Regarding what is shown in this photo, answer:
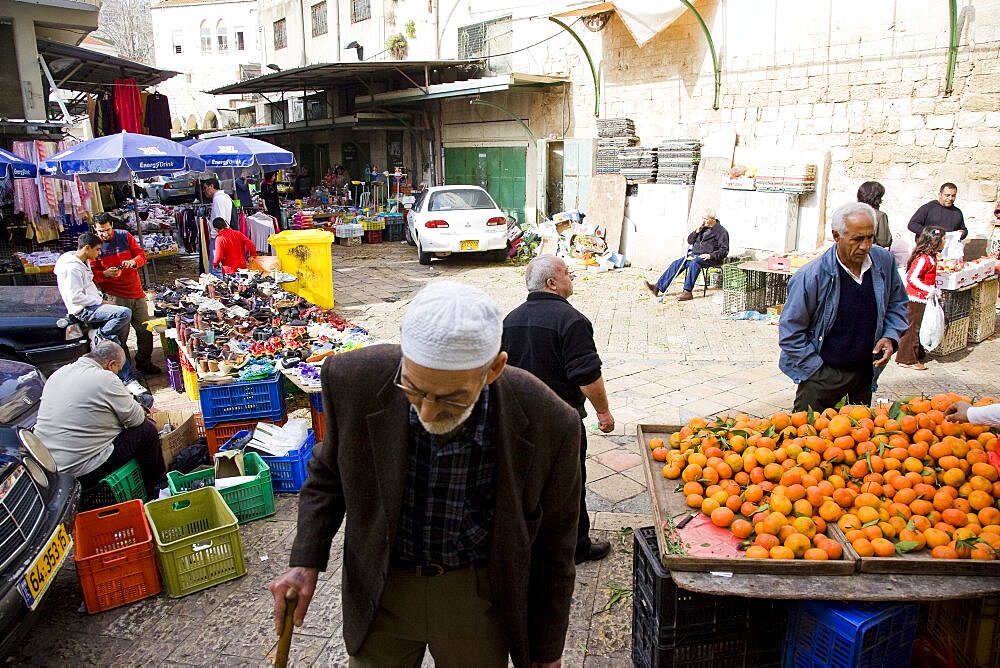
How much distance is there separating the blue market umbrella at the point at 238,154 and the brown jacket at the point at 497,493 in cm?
1157

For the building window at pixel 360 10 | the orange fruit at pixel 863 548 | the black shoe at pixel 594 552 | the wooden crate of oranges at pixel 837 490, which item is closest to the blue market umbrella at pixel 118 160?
the black shoe at pixel 594 552

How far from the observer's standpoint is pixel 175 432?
522cm

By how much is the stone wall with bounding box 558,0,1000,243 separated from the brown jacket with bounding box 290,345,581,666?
9641mm

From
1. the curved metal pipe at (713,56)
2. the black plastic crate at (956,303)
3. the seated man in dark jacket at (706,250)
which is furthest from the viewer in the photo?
the curved metal pipe at (713,56)

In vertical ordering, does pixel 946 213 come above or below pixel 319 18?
below

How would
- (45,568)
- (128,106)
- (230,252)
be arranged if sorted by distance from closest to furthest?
(45,568) → (230,252) → (128,106)

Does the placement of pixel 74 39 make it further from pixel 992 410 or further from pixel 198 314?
pixel 992 410

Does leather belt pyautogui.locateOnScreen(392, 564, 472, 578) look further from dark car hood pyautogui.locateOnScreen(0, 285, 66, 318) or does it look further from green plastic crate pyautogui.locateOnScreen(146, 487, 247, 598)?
dark car hood pyautogui.locateOnScreen(0, 285, 66, 318)

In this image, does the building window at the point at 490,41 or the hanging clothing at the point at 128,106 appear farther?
the hanging clothing at the point at 128,106

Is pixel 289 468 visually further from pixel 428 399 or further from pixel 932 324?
pixel 932 324

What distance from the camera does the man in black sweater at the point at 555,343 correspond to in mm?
3529

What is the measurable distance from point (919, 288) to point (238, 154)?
1074 cm

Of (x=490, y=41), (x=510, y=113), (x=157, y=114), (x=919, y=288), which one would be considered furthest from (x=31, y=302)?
(x=490, y=41)

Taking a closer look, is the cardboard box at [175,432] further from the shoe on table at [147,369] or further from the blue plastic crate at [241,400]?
the shoe on table at [147,369]
